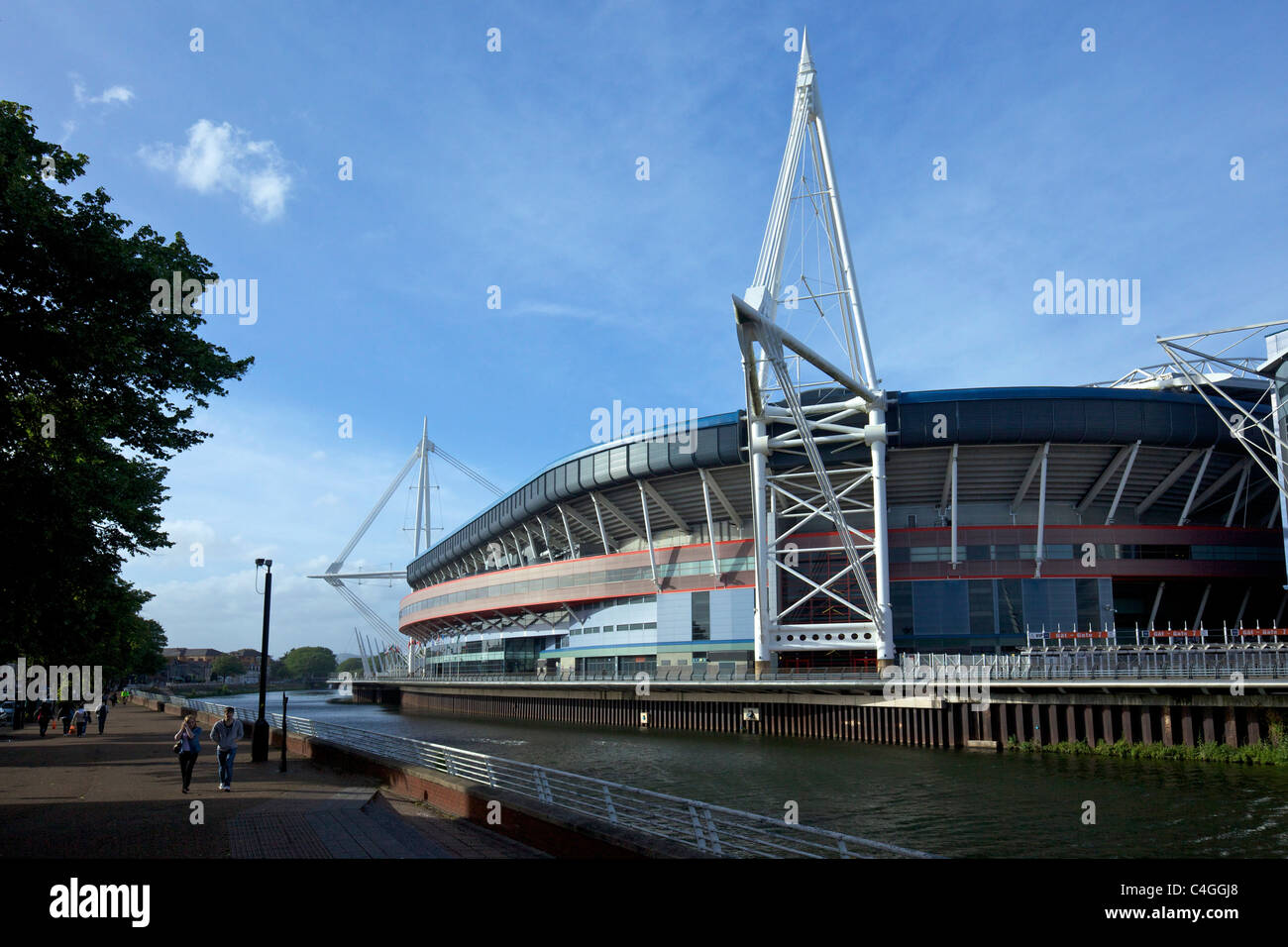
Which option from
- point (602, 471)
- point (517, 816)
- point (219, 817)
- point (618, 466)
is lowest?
point (219, 817)

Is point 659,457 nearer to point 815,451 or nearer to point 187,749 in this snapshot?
point 815,451

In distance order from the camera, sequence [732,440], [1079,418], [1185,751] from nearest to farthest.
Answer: [1185,751] → [1079,418] → [732,440]

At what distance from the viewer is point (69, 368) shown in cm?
1465

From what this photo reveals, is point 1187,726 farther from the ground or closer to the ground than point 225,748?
closer to the ground

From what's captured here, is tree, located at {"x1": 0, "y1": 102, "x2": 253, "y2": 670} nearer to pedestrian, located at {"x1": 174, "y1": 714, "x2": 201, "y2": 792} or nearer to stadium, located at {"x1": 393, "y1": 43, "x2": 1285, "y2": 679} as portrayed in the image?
pedestrian, located at {"x1": 174, "y1": 714, "x2": 201, "y2": 792}

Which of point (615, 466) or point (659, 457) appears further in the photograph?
point (615, 466)

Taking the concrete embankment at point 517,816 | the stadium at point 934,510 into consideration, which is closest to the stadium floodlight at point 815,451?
the stadium at point 934,510

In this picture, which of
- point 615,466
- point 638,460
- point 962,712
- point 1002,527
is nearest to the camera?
point 962,712

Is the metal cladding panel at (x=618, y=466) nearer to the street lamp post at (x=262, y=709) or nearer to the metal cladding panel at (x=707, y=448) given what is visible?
the metal cladding panel at (x=707, y=448)

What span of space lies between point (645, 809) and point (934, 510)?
1611 inches

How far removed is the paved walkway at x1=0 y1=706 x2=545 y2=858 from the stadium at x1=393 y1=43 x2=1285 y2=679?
98.7 feet

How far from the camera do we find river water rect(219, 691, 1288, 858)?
18.4 meters

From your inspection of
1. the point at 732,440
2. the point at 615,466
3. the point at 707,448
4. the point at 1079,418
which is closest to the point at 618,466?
the point at 615,466
